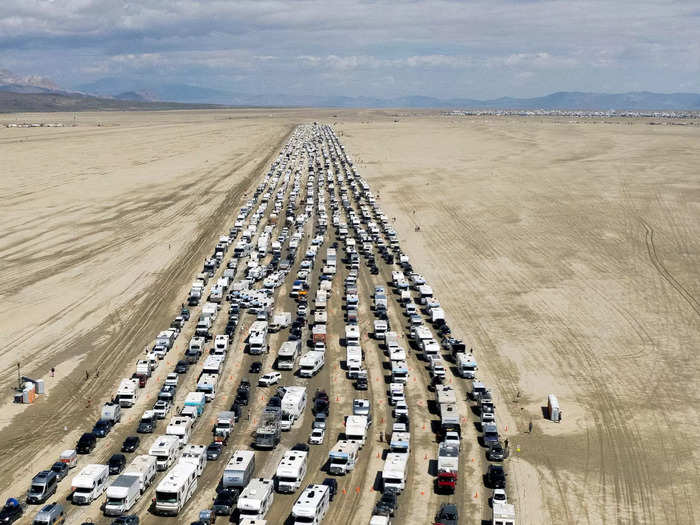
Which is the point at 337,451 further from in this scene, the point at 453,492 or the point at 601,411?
the point at 601,411

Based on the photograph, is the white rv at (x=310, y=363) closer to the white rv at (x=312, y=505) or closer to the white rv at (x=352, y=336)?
the white rv at (x=352, y=336)

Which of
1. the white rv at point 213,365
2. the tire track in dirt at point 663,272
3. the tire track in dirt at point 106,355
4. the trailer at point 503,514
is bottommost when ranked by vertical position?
the tire track in dirt at point 106,355

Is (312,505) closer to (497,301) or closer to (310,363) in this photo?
(310,363)

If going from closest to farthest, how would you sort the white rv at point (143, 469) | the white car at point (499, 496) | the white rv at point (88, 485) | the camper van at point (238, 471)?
the white rv at point (88, 485), the white car at point (499, 496), the camper van at point (238, 471), the white rv at point (143, 469)

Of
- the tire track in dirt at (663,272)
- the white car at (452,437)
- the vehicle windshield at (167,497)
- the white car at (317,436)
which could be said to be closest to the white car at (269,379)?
the white car at (317,436)

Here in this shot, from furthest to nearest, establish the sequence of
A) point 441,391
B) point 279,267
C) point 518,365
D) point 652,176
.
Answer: point 652,176 < point 279,267 < point 518,365 < point 441,391

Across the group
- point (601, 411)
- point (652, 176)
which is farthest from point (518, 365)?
point (652, 176)

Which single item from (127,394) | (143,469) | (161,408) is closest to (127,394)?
(127,394)
